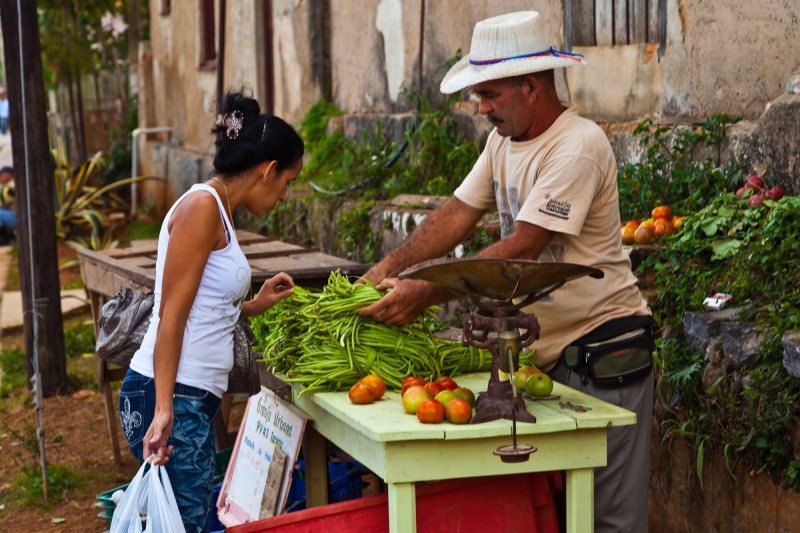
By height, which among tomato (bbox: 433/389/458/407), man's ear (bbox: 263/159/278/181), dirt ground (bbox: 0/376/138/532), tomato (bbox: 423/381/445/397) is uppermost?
man's ear (bbox: 263/159/278/181)

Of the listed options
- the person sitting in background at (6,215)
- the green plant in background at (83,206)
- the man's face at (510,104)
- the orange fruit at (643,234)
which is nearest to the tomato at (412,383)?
the man's face at (510,104)

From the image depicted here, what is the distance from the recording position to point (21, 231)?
7.49 m

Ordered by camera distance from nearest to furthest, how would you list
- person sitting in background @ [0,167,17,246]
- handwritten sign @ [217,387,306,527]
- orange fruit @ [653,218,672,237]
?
handwritten sign @ [217,387,306,527]
orange fruit @ [653,218,672,237]
person sitting in background @ [0,167,17,246]

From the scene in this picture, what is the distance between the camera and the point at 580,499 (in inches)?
128

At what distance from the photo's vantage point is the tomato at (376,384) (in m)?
3.42

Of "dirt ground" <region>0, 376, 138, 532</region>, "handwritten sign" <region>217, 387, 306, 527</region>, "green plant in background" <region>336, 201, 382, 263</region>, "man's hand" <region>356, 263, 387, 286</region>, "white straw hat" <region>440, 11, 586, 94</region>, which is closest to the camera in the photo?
"white straw hat" <region>440, 11, 586, 94</region>

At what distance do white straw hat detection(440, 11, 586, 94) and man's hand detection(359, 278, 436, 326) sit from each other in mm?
708

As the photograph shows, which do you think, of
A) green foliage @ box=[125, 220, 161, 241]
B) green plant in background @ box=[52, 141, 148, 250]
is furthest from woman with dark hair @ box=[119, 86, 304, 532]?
green foliage @ box=[125, 220, 161, 241]

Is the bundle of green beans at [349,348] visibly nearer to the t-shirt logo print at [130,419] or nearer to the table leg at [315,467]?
the table leg at [315,467]

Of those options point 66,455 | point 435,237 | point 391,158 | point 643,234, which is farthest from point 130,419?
point 391,158

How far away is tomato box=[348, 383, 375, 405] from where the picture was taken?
133 inches

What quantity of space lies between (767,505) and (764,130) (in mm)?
1912

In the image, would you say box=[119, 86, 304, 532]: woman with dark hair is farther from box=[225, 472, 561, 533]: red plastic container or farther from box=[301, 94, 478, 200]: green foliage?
box=[301, 94, 478, 200]: green foliage

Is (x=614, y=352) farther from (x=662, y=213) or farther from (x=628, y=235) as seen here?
(x=662, y=213)
